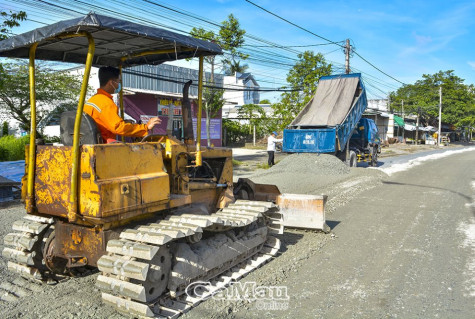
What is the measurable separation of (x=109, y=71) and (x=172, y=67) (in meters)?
23.6

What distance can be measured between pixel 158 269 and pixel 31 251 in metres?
1.76

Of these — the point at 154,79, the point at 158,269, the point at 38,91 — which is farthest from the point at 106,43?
the point at 154,79

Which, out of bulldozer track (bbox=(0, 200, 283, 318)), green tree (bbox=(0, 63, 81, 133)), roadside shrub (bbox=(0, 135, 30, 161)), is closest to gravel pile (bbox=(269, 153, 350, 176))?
bulldozer track (bbox=(0, 200, 283, 318))

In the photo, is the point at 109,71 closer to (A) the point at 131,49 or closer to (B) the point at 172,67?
(A) the point at 131,49

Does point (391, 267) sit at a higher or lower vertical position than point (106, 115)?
lower

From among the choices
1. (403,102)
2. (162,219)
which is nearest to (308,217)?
(162,219)

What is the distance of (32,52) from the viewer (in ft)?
13.5

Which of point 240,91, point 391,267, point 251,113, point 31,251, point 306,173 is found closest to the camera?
point 31,251

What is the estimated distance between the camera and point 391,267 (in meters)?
4.96

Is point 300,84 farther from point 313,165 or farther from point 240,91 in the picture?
point 240,91

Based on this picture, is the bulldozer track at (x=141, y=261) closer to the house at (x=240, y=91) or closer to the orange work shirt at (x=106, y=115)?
the orange work shirt at (x=106, y=115)

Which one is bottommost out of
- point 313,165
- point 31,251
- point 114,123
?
point 31,251

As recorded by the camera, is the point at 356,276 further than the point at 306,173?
No

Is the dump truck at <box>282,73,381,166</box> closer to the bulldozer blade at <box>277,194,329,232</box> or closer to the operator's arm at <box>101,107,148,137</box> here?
the bulldozer blade at <box>277,194,329,232</box>
